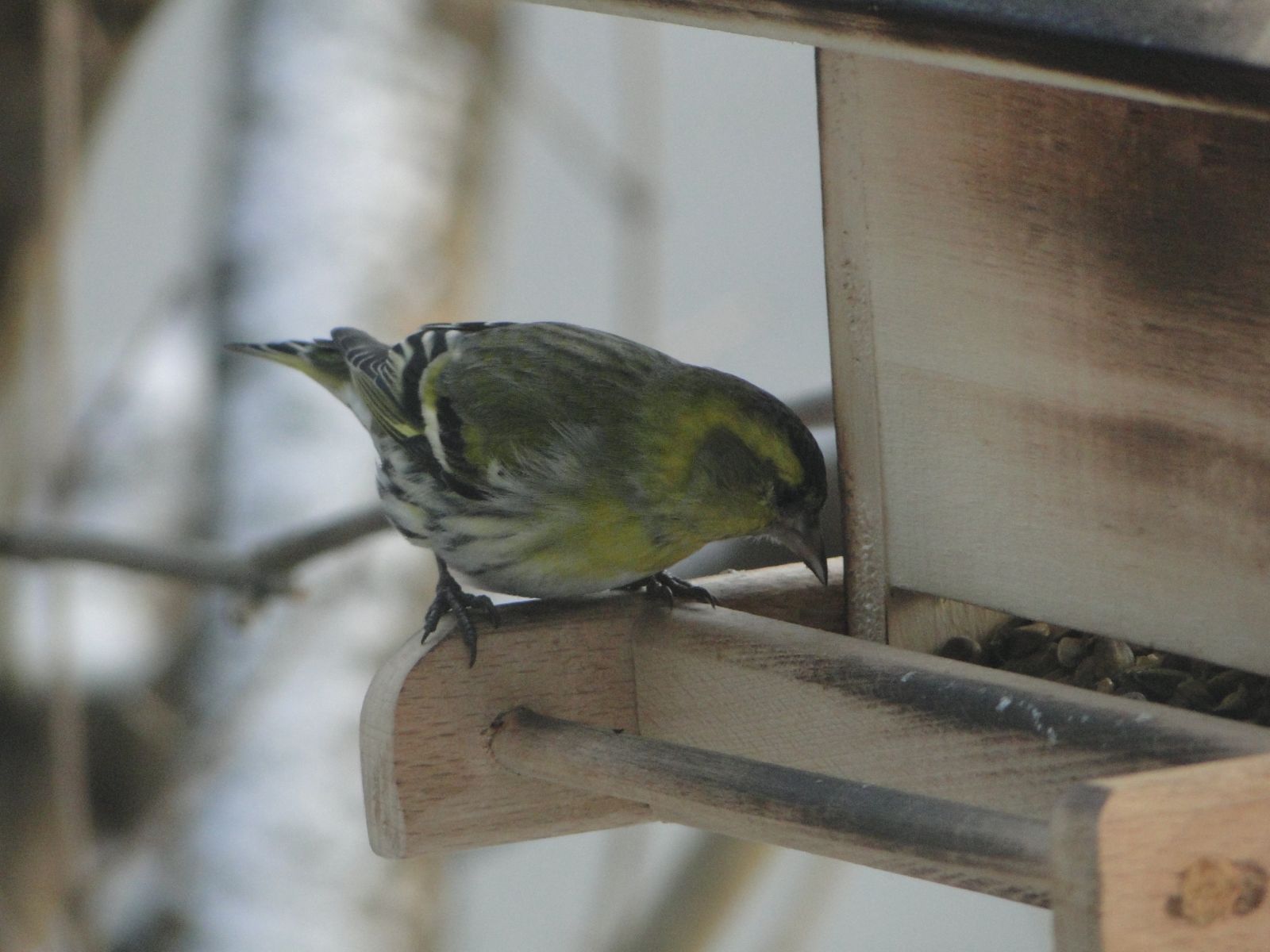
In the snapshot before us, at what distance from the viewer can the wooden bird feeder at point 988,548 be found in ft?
3.18

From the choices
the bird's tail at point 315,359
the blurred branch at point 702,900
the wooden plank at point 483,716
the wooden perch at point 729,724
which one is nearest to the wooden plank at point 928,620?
the wooden perch at point 729,724

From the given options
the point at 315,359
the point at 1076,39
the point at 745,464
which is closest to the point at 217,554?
the point at 315,359

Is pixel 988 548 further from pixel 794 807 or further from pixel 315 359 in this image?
pixel 315 359

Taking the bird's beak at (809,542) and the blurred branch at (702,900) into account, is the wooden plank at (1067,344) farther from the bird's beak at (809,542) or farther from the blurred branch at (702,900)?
the blurred branch at (702,900)

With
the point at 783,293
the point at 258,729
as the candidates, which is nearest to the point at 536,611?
the point at 258,729

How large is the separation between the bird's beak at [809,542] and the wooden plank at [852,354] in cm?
8

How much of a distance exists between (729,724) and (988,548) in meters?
0.27

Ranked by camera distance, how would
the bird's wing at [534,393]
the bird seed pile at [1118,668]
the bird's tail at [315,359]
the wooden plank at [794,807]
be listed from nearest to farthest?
the wooden plank at [794,807] → the bird seed pile at [1118,668] → the bird's wing at [534,393] → the bird's tail at [315,359]

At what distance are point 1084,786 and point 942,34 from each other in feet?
1.53

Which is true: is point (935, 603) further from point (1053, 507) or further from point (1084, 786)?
point (1084, 786)

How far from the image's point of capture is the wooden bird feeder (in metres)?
0.97

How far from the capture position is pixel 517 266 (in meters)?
4.62

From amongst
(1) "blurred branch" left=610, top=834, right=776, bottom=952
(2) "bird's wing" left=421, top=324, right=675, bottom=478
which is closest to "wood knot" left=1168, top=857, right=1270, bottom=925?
(2) "bird's wing" left=421, top=324, right=675, bottom=478

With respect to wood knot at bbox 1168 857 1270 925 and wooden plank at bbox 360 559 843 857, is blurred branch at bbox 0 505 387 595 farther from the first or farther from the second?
wood knot at bbox 1168 857 1270 925
